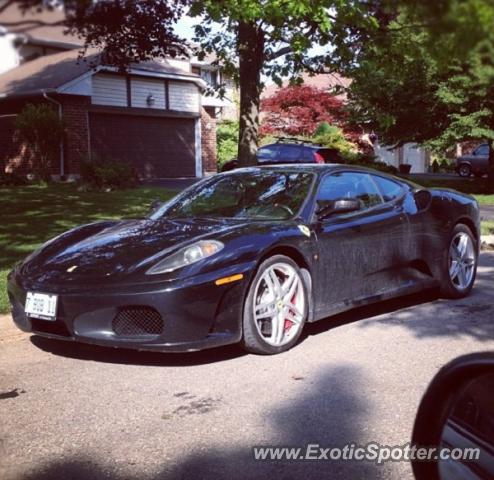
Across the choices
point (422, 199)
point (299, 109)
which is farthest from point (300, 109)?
point (422, 199)

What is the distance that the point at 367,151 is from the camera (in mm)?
35938

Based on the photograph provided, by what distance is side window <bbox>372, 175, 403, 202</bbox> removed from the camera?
608 centimetres

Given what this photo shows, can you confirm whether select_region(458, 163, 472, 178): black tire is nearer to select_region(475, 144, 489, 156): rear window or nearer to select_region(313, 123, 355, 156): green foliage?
select_region(475, 144, 489, 156): rear window

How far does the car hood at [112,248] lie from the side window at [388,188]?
63.9 inches

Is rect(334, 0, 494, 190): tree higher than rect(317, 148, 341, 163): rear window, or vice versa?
rect(334, 0, 494, 190): tree

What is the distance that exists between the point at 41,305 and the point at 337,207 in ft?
7.41

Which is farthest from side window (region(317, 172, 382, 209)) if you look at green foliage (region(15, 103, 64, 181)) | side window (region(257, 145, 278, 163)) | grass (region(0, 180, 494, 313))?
green foliage (region(15, 103, 64, 181))

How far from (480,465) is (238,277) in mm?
2600

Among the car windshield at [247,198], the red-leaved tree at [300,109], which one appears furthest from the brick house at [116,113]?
the car windshield at [247,198]

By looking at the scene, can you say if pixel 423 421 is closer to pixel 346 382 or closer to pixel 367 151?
pixel 346 382

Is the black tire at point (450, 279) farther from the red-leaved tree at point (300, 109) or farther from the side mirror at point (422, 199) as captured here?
the red-leaved tree at point (300, 109)

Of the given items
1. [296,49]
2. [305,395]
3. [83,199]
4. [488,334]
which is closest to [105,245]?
[305,395]

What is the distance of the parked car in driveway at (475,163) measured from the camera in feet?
113

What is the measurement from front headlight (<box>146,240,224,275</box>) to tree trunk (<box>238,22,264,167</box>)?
7733 millimetres
